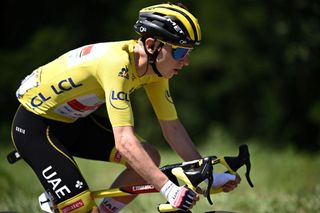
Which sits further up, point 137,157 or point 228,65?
point 137,157

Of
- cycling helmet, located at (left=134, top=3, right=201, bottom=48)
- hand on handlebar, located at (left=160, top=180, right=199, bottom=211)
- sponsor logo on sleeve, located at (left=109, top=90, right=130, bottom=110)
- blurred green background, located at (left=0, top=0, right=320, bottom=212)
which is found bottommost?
blurred green background, located at (left=0, top=0, right=320, bottom=212)

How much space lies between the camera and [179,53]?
4.40 metres

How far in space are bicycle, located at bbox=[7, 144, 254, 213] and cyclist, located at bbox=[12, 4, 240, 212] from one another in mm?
94

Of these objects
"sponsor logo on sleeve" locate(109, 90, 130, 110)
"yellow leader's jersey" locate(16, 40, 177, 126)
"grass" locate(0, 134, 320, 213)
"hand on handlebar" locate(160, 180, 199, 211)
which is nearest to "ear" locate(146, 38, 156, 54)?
"yellow leader's jersey" locate(16, 40, 177, 126)

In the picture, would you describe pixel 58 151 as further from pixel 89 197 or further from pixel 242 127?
pixel 242 127

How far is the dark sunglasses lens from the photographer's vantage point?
4.39m

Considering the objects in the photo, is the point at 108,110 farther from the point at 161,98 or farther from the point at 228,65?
the point at 228,65

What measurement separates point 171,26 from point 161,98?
649mm

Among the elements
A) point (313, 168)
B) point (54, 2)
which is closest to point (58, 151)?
point (313, 168)

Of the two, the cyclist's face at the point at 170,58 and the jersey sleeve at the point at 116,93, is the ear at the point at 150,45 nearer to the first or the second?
the cyclist's face at the point at 170,58

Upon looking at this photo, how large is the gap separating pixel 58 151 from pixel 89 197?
1.19 ft

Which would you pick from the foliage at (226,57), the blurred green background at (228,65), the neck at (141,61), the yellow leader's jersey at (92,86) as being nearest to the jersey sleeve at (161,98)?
the yellow leader's jersey at (92,86)

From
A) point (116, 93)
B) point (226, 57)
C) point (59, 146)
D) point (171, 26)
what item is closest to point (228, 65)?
point (226, 57)

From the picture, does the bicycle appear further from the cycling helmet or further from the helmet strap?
the cycling helmet
